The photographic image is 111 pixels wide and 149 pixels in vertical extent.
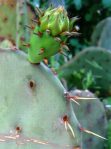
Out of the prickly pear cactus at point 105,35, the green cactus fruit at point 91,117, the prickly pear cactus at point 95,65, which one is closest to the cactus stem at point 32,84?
the green cactus fruit at point 91,117

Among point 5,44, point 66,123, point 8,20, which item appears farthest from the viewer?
point 8,20

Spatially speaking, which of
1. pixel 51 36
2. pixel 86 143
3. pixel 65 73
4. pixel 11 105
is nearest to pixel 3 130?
pixel 11 105

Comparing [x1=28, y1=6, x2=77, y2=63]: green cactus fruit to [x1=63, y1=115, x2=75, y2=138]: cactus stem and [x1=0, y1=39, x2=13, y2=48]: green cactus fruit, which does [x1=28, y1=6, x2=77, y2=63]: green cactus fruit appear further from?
[x1=0, y1=39, x2=13, y2=48]: green cactus fruit

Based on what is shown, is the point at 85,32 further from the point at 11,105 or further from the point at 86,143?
the point at 11,105

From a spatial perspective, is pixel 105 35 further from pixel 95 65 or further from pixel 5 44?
pixel 5 44

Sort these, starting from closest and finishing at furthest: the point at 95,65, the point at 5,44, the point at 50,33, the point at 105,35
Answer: the point at 50,33, the point at 5,44, the point at 95,65, the point at 105,35

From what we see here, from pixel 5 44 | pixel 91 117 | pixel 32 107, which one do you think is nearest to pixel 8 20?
pixel 5 44
